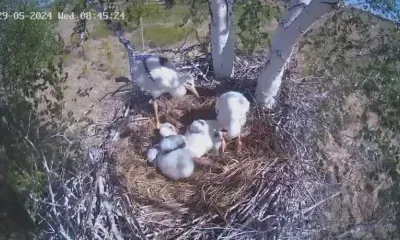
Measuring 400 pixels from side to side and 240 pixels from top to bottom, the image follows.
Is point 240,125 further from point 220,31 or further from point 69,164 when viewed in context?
point 69,164

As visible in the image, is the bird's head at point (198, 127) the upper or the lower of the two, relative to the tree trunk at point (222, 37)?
lower

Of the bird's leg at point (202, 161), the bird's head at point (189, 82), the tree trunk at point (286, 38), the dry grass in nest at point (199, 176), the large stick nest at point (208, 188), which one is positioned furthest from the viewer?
the bird's head at point (189, 82)

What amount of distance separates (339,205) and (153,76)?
234 cm

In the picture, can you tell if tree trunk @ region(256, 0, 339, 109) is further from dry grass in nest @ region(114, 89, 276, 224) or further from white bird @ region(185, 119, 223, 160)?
white bird @ region(185, 119, 223, 160)

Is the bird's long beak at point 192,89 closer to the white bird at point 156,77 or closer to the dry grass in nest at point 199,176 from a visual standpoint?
the white bird at point 156,77

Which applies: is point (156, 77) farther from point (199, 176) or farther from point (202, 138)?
point (199, 176)

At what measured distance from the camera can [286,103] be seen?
466 centimetres

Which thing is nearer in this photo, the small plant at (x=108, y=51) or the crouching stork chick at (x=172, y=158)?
the crouching stork chick at (x=172, y=158)

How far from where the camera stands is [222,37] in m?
4.73

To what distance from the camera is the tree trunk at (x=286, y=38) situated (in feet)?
11.4

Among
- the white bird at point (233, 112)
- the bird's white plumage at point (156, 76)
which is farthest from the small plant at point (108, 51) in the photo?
the white bird at point (233, 112)

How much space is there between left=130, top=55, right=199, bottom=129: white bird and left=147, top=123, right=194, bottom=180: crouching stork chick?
0.36m

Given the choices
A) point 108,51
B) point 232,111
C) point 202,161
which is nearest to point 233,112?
point 232,111

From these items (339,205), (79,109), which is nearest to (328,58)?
(339,205)
